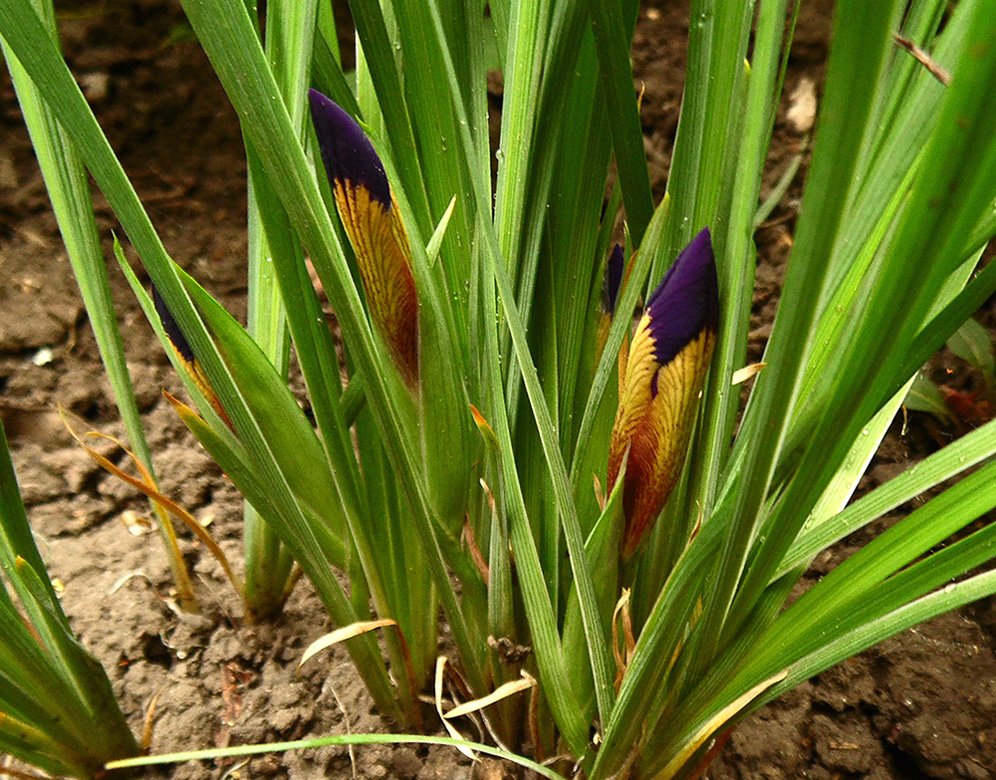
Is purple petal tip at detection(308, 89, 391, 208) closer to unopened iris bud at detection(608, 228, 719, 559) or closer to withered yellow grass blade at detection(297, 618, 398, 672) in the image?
unopened iris bud at detection(608, 228, 719, 559)

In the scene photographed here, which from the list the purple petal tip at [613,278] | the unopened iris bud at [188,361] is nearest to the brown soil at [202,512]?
the unopened iris bud at [188,361]

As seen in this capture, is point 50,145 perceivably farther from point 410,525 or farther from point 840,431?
point 840,431

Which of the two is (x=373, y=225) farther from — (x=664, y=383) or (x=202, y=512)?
(x=202, y=512)

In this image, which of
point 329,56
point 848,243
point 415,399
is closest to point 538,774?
point 415,399

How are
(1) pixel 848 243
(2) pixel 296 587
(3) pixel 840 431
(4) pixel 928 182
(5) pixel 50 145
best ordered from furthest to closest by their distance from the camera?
(2) pixel 296 587 < (5) pixel 50 145 < (1) pixel 848 243 < (3) pixel 840 431 < (4) pixel 928 182

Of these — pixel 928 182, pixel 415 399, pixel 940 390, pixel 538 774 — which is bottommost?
pixel 538 774

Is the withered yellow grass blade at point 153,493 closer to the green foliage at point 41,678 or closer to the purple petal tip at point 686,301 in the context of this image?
the green foliage at point 41,678

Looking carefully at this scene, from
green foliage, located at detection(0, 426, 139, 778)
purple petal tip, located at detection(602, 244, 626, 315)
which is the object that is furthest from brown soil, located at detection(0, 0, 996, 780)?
purple petal tip, located at detection(602, 244, 626, 315)

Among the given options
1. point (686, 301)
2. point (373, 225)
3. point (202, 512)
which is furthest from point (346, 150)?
point (202, 512)
